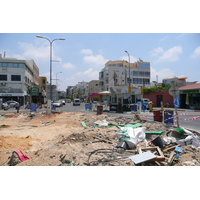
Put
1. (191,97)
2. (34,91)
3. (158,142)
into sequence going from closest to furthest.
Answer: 1. (158,142)
2. (191,97)
3. (34,91)

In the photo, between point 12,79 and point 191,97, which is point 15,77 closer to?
point 12,79

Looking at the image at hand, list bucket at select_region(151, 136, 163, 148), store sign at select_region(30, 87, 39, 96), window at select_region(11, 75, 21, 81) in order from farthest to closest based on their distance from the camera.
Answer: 1. store sign at select_region(30, 87, 39, 96)
2. window at select_region(11, 75, 21, 81)
3. bucket at select_region(151, 136, 163, 148)

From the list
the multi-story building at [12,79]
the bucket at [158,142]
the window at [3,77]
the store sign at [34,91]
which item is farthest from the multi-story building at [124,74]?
the bucket at [158,142]

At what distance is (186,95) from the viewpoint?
35.2 meters

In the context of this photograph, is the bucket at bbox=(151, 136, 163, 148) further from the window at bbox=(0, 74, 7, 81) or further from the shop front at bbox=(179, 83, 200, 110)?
the window at bbox=(0, 74, 7, 81)

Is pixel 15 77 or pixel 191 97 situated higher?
pixel 15 77

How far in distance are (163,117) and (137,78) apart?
2291 inches

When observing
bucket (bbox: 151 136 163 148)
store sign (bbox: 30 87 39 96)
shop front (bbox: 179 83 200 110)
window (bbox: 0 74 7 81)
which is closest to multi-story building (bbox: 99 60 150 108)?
shop front (bbox: 179 83 200 110)

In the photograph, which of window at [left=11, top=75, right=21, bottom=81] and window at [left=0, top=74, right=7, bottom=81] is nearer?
window at [left=0, top=74, right=7, bottom=81]

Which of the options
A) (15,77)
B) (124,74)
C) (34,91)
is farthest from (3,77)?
(124,74)

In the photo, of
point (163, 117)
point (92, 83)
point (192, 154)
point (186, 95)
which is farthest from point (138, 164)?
point (92, 83)

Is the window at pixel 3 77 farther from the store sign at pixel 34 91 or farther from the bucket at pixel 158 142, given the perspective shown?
the bucket at pixel 158 142

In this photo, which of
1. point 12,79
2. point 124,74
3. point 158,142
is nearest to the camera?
point 158,142

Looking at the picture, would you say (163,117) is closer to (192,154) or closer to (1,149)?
(192,154)
